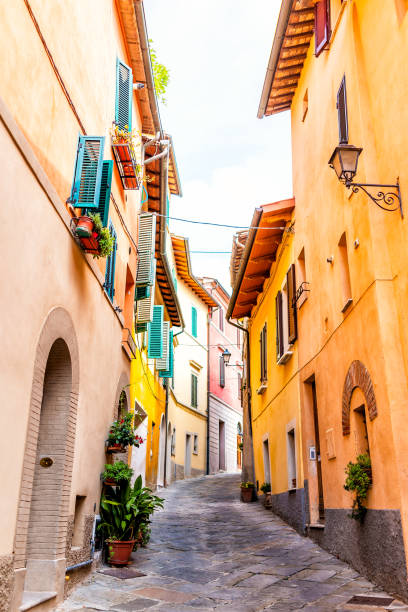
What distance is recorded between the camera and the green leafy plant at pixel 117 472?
8727 mm

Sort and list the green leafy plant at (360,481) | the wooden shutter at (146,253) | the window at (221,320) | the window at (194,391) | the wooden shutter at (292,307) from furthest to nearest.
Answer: the window at (221,320) → the window at (194,391) → the wooden shutter at (146,253) → the wooden shutter at (292,307) → the green leafy plant at (360,481)

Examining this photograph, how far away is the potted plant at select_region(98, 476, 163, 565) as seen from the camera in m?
8.50

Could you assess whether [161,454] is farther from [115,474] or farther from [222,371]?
[115,474]

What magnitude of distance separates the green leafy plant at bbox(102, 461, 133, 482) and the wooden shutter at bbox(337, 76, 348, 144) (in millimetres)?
5837

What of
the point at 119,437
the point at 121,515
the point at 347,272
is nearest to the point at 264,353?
the point at 347,272

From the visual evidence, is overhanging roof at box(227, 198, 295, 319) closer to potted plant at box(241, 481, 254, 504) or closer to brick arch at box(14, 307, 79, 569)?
potted plant at box(241, 481, 254, 504)

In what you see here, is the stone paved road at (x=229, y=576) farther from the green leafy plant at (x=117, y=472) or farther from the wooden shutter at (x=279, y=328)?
the wooden shutter at (x=279, y=328)

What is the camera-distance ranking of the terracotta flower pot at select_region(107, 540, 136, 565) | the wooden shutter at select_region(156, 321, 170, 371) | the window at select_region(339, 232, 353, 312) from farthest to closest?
the wooden shutter at select_region(156, 321, 170, 371) < the window at select_region(339, 232, 353, 312) < the terracotta flower pot at select_region(107, 540, 136, 565)

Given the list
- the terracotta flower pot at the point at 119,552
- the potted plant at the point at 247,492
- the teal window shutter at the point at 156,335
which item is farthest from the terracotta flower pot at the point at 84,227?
the potted plant at the point at 247,492

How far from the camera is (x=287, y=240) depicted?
1316cm

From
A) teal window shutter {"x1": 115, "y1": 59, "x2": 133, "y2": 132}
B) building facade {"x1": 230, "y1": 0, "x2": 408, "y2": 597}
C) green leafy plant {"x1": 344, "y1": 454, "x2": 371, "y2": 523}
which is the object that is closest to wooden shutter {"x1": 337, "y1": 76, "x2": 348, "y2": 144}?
building facade {"x1": 230, "y1": 0, "x2": 408, "y2": 597}

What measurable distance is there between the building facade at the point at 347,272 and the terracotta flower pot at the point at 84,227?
303 centimetres

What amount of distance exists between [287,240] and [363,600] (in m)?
8.18

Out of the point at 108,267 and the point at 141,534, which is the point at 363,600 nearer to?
the point at 141,534
